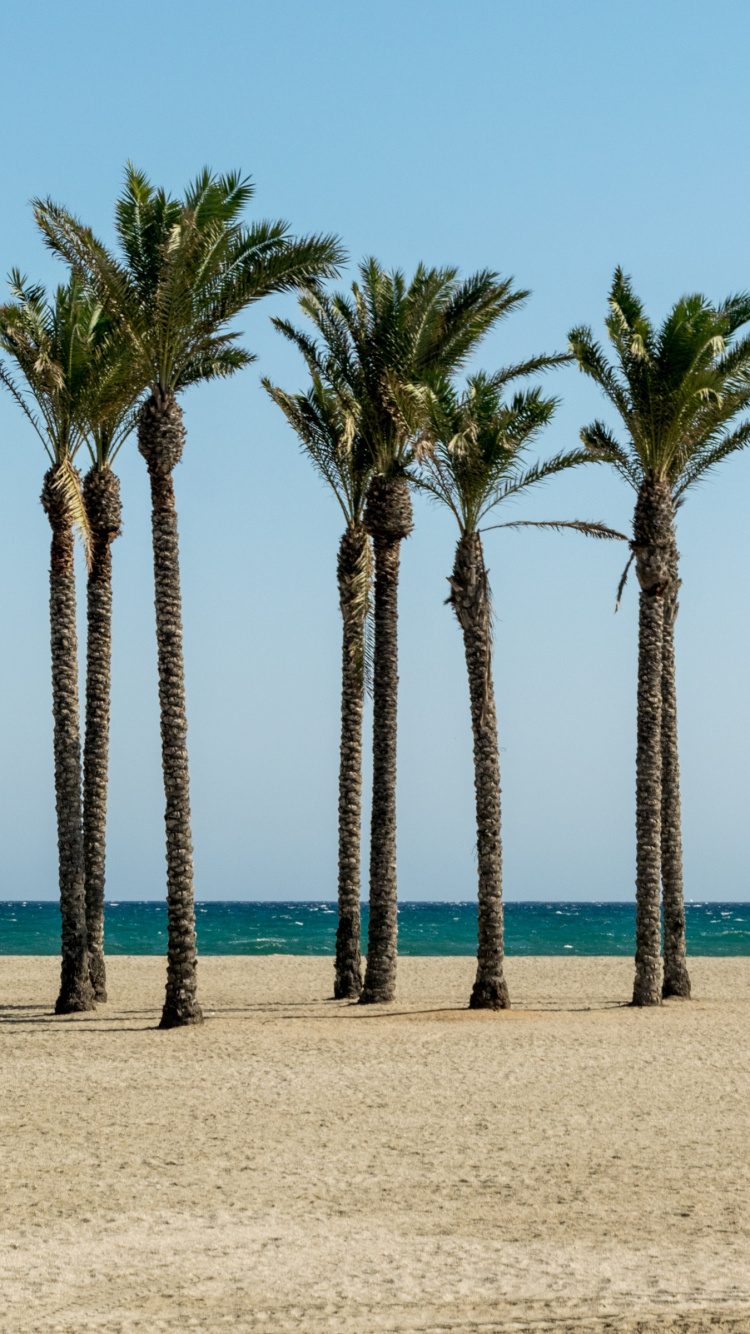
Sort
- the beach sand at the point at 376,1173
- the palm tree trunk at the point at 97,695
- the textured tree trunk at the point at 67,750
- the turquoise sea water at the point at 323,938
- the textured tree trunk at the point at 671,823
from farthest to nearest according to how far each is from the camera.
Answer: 1. the turquoise sea water at the point at 323,938
2. the textured tree trunk at the point at 671,823
3. the palm tree trunk at the point at 97,695
4. the textured tree trunk at the point at 67,750
5. the beach sand at the point at 376,1173

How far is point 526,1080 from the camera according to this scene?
1514 cm

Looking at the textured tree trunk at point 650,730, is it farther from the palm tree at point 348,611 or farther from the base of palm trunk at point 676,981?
the palm tree at point 348,611

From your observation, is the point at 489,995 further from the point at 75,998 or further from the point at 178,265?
the point at 178,265

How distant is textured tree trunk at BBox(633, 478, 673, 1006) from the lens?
867 inches

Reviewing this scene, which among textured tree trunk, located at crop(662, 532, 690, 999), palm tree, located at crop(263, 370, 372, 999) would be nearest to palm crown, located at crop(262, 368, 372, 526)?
Answer: palm tree, located at crop(263, 370, 372, 999)

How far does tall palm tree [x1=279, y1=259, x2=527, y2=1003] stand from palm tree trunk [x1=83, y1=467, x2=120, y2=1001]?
14.0 feet

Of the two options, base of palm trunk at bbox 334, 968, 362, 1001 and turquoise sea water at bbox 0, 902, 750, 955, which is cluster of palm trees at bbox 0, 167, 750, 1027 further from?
turquoise sea water at bbox 0, 902, 750, 955

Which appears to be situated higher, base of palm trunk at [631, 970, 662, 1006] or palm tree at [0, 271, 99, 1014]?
palm tree at [0, 271, 99, 1014]

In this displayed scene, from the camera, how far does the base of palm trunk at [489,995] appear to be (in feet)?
68.1

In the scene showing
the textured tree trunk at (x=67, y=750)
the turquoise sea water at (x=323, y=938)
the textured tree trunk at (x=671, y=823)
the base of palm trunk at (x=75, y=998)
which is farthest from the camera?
the turquoise sea water at (x=323, y=938)

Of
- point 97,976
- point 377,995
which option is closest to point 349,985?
point 377,995

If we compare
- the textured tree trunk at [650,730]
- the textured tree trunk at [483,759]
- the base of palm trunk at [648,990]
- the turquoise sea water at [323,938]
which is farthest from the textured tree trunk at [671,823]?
the turquoise sea water at [323,938]

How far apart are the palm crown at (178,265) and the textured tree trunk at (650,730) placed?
6.86 m

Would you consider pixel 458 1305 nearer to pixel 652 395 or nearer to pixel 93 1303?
pixel 93 1303
